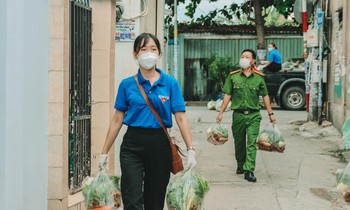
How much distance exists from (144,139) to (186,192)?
0.56 m

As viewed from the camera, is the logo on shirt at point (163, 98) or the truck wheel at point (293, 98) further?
the truck wheel at point (293, 98)

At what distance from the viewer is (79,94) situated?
6.60 m

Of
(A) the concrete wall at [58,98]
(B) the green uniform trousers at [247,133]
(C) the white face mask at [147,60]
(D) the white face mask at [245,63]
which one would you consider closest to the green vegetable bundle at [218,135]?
(B) the green uniform trousers at [247,133]

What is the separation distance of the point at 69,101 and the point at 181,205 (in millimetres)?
1771

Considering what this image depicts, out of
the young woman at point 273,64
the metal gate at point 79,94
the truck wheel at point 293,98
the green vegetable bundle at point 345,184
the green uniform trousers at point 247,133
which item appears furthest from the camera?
the young woman at point 273,64

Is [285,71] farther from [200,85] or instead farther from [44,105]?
[44,105]

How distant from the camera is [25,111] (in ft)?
16.4

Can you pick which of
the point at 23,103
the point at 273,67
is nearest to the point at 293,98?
the point at 273,67

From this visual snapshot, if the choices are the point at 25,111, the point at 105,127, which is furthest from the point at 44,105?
the point at 105,127

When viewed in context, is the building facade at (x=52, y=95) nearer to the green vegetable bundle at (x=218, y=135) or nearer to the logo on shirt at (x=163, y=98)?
the logo on shirt at (x=163, y=98)

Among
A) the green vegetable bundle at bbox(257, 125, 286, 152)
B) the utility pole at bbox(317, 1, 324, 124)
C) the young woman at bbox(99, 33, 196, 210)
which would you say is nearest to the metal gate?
the young woman at bbox(99, 33, 196, 210)

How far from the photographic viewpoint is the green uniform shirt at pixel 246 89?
8570mm

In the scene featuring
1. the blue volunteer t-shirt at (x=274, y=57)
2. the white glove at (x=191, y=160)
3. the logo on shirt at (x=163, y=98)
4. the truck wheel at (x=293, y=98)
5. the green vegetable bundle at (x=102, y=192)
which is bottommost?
the green vegetable bundle at (x=102, y=192)

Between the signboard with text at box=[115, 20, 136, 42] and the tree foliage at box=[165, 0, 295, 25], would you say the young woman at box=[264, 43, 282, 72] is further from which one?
the signboard with text at box=[115, 20, 136, 42]
